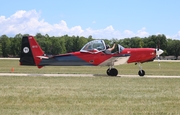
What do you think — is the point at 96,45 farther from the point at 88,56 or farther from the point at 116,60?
the point at 116,60

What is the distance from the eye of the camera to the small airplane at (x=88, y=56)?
23578mm

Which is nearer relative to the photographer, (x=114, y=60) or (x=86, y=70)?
(x=114, y=60)

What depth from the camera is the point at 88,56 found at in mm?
23641

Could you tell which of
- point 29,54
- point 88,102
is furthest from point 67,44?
point 88,102

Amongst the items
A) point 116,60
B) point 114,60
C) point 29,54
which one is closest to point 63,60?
point 29,54

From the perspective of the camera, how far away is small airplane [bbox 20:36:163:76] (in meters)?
23.6

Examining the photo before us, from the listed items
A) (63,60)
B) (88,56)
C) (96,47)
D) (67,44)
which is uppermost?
(67,44)

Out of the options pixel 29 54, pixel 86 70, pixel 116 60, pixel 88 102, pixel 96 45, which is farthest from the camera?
pixel 86 70

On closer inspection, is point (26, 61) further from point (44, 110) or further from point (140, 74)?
point (44, 110)

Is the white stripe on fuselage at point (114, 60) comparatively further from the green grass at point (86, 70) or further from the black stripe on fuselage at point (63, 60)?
the green grass at point (86, 70)

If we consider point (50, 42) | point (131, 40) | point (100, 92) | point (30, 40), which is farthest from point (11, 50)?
point (100, 92)

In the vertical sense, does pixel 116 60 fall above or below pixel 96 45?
below

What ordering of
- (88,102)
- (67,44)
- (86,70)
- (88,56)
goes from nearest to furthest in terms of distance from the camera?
(88,102) → (88,56) → (86,70) → (67,44)

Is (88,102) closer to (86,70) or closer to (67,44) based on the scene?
(86,70)
